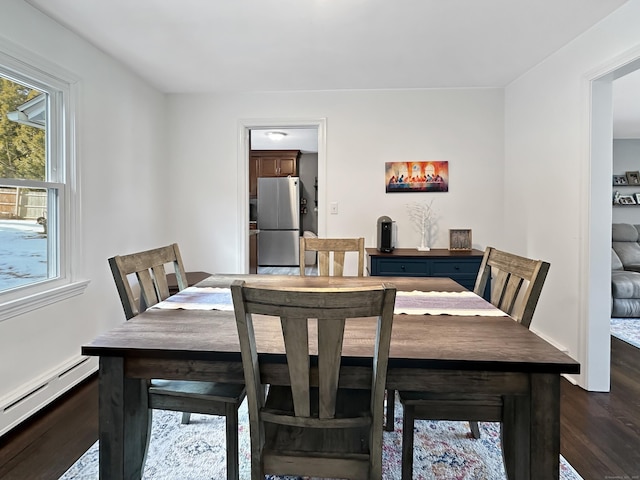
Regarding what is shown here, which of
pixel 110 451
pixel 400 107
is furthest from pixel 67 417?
pixel 400 107

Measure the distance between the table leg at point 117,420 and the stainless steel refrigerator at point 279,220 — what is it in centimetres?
576

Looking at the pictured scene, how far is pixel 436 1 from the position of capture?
77.8 inches

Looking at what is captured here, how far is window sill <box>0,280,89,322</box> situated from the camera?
1874 millimetres

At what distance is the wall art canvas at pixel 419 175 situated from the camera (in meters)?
3.49

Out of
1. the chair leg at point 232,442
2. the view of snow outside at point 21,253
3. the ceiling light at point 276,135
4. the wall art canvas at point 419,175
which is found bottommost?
the chair leg at point 232,442

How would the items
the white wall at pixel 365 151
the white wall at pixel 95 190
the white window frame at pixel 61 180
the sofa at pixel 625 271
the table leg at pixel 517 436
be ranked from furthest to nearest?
the sofa at pixel 625 271
the white wall at pixel 365 151
the white window frame at pixel 61 180
the white wall at pixel 95 190
the table leg at pixel 517 436

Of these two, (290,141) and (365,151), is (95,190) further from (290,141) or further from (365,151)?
(290,141)

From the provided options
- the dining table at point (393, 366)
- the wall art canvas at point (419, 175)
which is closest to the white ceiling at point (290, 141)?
the wall art canvas at point (419, 175)

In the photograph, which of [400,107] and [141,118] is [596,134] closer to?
[400,107]

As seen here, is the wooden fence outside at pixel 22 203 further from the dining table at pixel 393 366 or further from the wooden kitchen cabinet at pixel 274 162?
the wooden kitchen cabinet at pixel 274 162

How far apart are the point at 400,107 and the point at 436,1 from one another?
58.6 inches

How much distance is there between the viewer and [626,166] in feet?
17.7

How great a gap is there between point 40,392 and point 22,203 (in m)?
1.07

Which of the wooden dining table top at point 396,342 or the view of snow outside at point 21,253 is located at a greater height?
the view of snow outside at point 21,253
